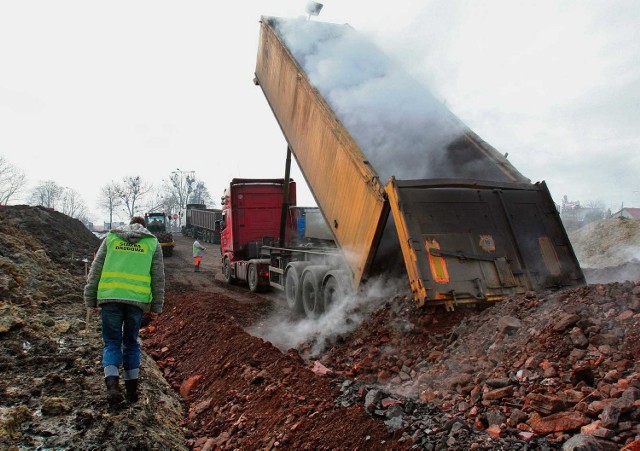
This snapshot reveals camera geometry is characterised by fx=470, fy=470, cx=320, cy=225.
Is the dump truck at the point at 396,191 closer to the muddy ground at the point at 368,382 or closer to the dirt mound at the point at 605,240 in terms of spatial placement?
the muddy ground at the point at 368,382

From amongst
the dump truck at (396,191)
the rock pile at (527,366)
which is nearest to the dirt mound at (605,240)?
the dump truck at (396,191)

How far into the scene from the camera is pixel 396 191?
5289mm

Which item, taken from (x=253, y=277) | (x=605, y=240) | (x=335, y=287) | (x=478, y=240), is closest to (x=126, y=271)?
(x=335, y=287)

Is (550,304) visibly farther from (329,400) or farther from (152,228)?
(152,228)

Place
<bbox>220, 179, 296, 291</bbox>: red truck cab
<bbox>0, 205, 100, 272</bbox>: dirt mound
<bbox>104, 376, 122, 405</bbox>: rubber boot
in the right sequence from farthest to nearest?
<bbox>0, 205, 100, 272</bbox>: dirt mound → <bbox>220, 179, 296, 291</bbox>: red truck cab → <bbox>104, 376, 122, 405</bbox>: rubber boot

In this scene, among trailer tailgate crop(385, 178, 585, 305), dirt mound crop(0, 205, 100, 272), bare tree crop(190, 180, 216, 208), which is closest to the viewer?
trailer tailgate crop(385, 178, 585, 305)

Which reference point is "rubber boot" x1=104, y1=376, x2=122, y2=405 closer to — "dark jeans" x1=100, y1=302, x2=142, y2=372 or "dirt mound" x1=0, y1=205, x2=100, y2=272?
"dark jeans" x1=100, y1=302, x2=142, y2=372

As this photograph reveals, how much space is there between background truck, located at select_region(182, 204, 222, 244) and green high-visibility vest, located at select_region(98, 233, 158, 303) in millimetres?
26496

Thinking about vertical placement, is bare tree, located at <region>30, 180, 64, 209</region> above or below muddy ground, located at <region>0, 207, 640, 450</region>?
above

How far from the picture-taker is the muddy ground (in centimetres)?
281

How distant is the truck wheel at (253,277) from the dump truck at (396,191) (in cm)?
185

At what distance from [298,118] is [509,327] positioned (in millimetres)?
5234

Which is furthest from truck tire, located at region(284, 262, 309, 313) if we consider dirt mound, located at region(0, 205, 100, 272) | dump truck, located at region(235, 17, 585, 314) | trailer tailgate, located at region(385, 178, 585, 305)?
dirt mound, located at region(0, 205, 100, 272)

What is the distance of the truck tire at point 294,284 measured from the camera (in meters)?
8.32
